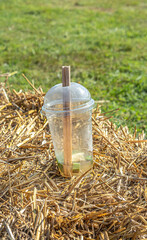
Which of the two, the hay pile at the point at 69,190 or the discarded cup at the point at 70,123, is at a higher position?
the discarded cup at the point at 70,123

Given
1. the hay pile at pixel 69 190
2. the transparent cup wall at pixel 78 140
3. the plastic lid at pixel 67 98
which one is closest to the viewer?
the hay pile at pixel 69 190

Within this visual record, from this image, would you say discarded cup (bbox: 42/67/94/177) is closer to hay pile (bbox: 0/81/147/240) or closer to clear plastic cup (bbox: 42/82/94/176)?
clear plastic cup (bbox: 42/82/94/176)

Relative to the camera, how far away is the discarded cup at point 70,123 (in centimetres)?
210

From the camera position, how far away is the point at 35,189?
6.54 ft

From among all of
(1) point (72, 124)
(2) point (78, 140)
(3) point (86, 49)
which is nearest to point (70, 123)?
(1) point (72, 124)

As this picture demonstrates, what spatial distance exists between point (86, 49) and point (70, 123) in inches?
212

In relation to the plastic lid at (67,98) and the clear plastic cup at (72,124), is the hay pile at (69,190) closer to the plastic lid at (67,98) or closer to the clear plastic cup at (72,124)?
the clear plastic cup at (72,124)

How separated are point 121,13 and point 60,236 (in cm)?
1046

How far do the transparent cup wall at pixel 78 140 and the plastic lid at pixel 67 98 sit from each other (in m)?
0.06

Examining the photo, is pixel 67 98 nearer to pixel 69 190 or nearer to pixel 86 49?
pixel 69 190

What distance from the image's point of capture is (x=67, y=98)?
6.80 feet

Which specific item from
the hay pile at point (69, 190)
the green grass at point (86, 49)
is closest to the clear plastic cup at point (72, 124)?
the hay pile at point (69, 190)

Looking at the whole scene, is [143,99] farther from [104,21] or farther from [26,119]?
[104,21]

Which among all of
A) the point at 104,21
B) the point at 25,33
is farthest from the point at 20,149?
the point at 104,21
